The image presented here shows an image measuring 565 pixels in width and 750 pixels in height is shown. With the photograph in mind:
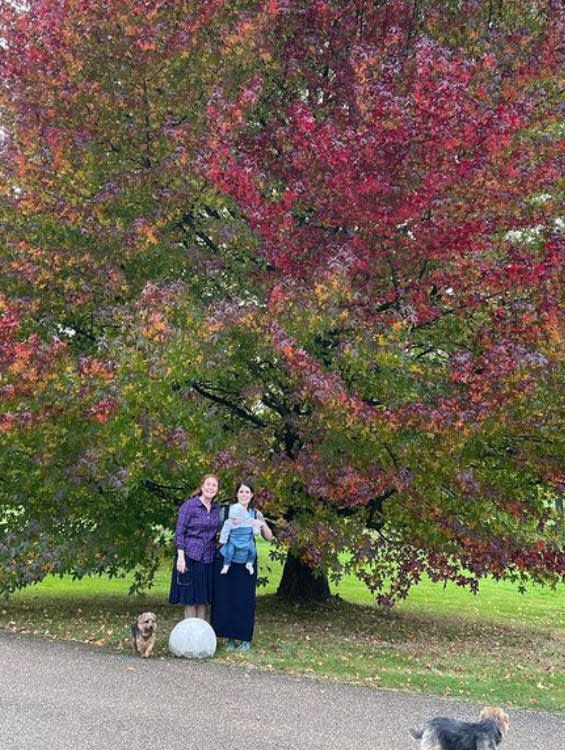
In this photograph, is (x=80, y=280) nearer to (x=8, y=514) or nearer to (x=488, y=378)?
(x=8, y=514)

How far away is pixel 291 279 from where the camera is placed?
25.9 feet

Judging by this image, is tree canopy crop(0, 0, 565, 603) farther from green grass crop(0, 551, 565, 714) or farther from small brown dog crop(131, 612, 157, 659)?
small brown dog crop(131, 612, 157, 659)

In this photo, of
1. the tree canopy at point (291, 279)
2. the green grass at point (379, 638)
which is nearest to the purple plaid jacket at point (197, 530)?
the tree canopy at point (291, 279)

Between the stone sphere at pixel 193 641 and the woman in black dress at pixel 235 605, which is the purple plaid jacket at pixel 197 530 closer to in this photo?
the woman in black dress at pixel 235 605

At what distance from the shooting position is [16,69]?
8711 millimetres

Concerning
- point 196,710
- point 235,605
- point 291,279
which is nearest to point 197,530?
point 235,605

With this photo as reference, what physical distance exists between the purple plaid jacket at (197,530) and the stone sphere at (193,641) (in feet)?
2.21

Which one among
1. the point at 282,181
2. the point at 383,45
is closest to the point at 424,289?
the point at 282,181

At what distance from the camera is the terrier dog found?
13.8ft

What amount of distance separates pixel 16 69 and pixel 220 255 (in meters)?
3.01

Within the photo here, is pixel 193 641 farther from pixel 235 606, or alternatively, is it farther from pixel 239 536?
pixel 239 536

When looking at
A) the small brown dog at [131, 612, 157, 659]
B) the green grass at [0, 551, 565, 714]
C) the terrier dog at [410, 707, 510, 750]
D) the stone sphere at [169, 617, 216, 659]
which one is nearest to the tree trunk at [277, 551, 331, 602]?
the green grass at [0, 551, 565, 714]

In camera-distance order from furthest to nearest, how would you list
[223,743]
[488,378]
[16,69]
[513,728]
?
1. [16,69]
2. [488,378]
3. [513,728]
4. [223,743]

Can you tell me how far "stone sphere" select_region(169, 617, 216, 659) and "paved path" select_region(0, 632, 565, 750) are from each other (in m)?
0.14
